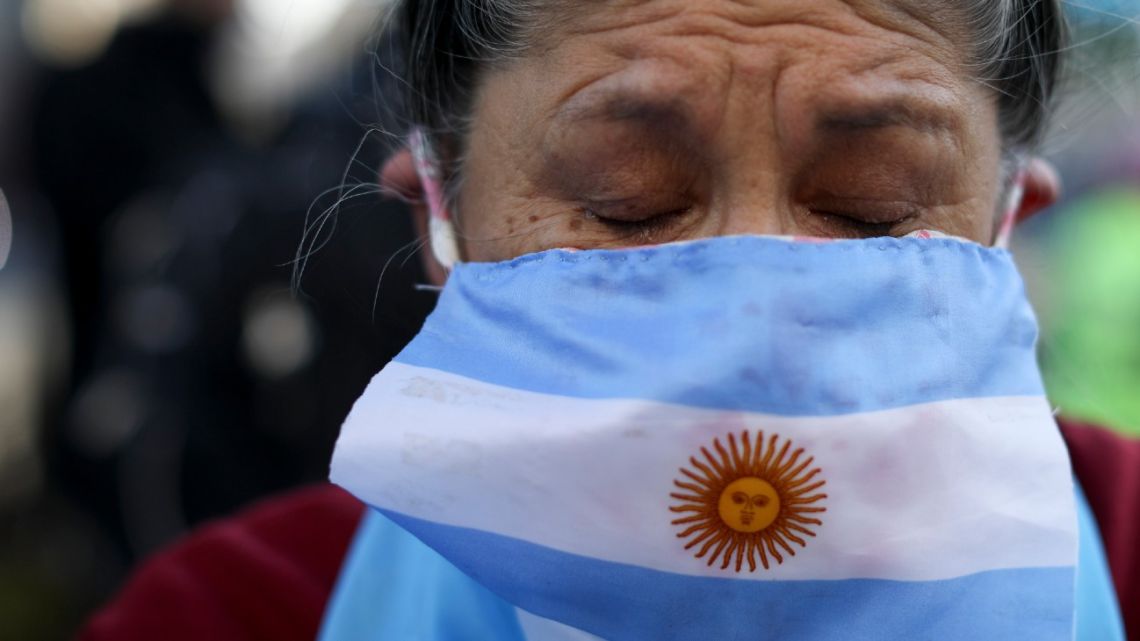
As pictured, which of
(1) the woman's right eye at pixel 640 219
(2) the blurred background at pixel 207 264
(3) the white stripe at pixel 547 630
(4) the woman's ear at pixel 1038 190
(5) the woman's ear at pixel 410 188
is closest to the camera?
(3) the white stripe at pixel 547 630

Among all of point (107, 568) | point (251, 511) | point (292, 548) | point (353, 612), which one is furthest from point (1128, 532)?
point (107, 568)

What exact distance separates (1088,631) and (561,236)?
972mm

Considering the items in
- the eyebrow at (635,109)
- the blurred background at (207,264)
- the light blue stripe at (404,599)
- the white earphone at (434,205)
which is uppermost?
the eyebrow at (635,109)

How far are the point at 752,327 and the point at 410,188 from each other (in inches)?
32.2

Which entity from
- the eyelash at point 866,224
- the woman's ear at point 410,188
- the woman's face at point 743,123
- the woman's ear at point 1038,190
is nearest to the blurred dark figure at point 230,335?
the woman's ear at point 410,188

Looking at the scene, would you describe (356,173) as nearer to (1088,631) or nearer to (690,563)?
(690,563)

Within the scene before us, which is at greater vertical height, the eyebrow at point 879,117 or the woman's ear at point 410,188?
the eyebrow at point 879,117

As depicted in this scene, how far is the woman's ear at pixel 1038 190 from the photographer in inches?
75.7

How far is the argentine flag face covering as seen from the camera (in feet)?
3.89

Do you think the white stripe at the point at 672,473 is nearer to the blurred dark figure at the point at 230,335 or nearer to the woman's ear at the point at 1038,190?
the woman's ear at the point at 1038,190

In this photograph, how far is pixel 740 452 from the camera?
1.17 metres

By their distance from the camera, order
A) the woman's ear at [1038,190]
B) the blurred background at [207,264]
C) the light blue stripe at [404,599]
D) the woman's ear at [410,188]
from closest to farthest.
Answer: the light blue stripe at [404,599] → the woman's ear at [410,188] → the woman's ear at [1038,190] → the blurred background at [207,264]

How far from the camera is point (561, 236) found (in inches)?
58.1

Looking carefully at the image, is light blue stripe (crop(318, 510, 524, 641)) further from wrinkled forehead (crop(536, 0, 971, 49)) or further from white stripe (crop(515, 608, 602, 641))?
wrinkled forehead (crop(536, 0, 971, 49))
